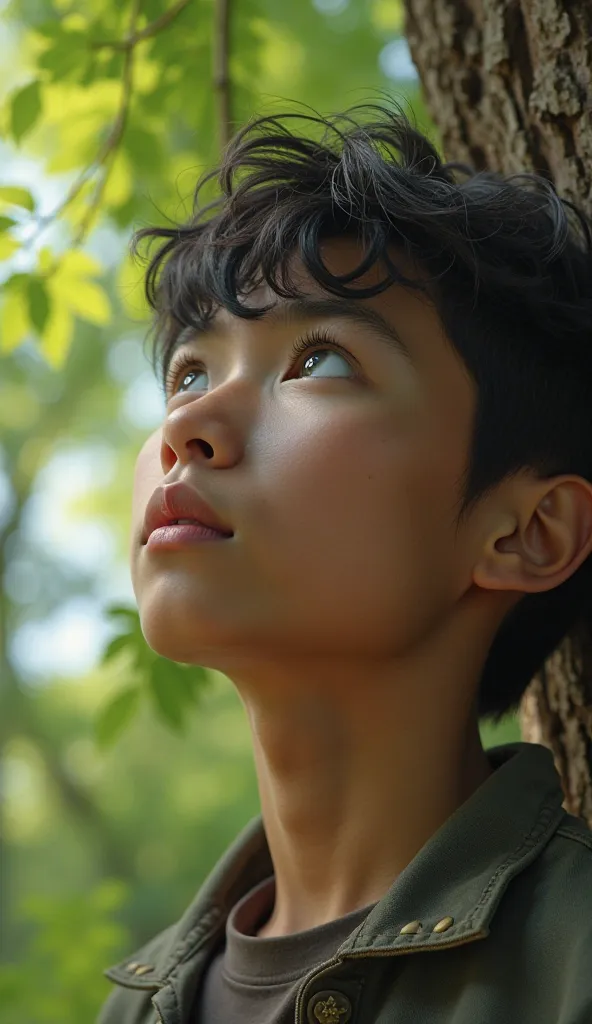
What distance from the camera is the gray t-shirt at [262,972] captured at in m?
1.24

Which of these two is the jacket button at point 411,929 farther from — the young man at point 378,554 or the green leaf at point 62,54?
the green leaf at point 62,54

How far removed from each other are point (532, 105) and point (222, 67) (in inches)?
23.6

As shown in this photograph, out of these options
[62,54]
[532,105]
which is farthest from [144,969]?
[62,54]

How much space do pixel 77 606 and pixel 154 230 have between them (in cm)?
779

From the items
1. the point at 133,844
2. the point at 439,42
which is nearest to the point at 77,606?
the point at 133,844

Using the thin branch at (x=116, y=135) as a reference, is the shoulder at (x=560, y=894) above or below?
below

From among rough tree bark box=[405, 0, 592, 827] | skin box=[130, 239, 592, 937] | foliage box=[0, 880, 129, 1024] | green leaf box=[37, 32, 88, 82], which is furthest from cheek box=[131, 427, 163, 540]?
foliage box=[0, 880, 129, 1024]

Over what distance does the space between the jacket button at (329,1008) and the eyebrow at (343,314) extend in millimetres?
659

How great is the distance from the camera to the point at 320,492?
3.81 ft

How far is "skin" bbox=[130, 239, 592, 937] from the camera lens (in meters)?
1.16

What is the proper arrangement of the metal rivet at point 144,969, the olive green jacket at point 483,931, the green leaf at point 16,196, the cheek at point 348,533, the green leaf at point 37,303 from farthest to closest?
the green leaf at point 37,303 < the green leaf at point 16,196 < the metal rivet at point 144,969 < the cheek at point 348,533 < the olive green jacket at point 483,931

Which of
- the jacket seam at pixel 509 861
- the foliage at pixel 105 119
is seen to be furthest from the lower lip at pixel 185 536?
the foliage at pixel 105 119

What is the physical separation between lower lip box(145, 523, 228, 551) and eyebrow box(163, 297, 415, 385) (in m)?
0.25

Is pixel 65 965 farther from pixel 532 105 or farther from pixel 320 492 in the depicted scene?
pixel 532 105
